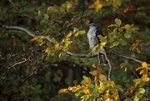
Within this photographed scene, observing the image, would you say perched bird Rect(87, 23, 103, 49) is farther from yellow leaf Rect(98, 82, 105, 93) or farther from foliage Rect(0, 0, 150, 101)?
yellow leaf Rect(98, 82, 105, 93)

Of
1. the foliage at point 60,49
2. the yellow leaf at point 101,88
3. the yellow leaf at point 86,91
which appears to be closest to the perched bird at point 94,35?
the foliage at point 60,49

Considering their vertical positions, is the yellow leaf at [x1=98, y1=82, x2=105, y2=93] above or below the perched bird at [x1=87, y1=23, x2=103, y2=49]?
below

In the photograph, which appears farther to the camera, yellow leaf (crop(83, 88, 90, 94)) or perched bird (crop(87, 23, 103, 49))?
perched bird (crop(87, 23, 103, 49))

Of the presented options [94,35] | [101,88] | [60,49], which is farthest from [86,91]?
[94,35]

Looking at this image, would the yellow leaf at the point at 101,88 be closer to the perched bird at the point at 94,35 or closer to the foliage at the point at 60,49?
the foliage at the point at 60,49

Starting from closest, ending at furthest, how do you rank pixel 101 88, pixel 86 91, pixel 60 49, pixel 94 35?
1. pixel 101 88
2. pixel 86 91
3. pixel 60 49
4. pixel 94 35

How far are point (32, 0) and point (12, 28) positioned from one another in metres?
2.03

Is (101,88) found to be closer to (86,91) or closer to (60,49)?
(86,91)

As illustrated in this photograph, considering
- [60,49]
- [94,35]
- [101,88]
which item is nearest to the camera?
[101,88]

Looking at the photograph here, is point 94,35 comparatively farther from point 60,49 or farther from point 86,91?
point 86,91

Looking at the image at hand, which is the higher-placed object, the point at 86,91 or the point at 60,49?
the point at 60,49

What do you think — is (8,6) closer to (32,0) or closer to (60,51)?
(32,0)

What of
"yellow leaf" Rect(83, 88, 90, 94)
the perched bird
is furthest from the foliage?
the perched bird

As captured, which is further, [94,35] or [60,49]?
[94,35]
